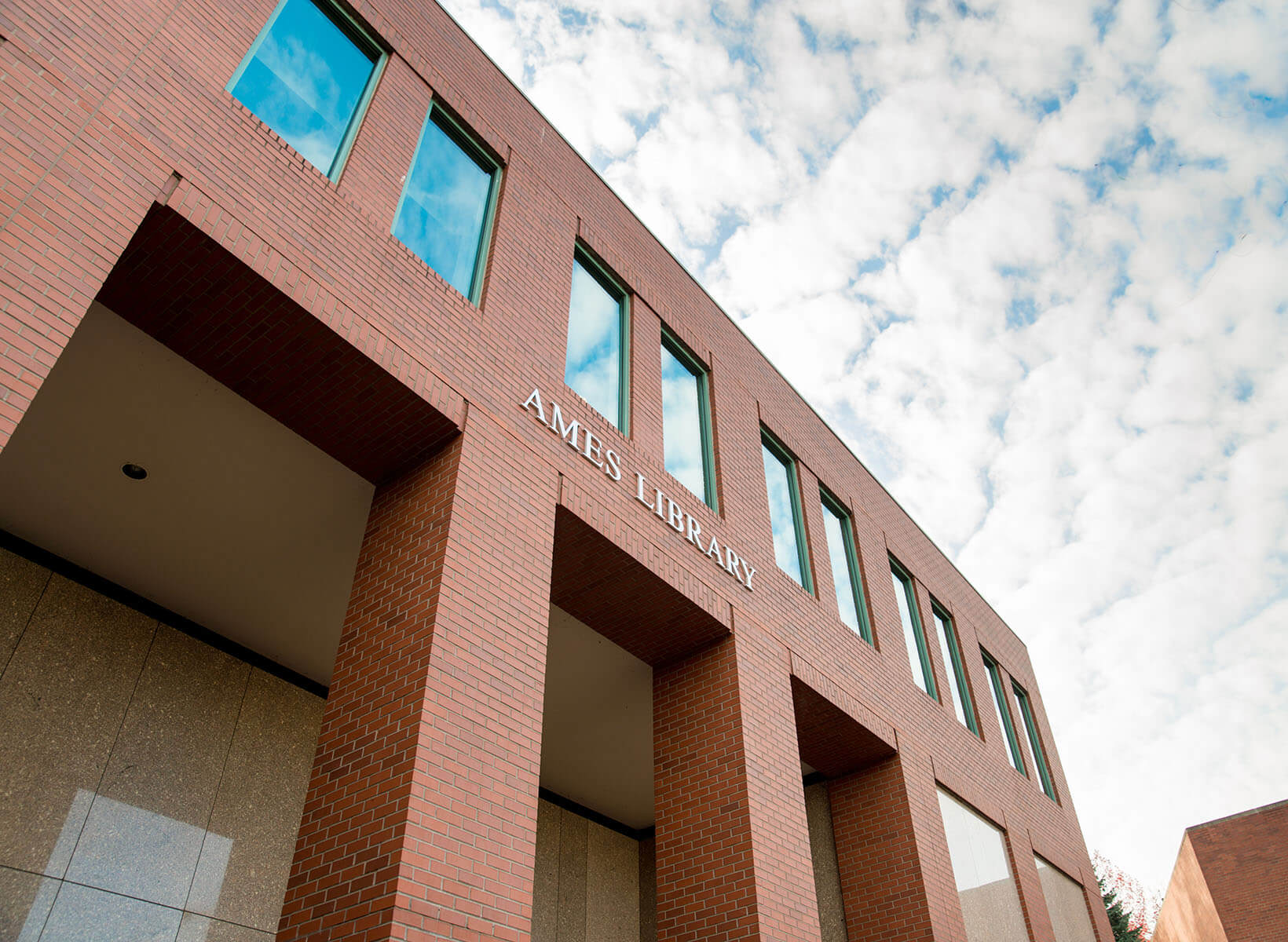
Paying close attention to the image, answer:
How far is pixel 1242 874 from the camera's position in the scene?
28.5 meters

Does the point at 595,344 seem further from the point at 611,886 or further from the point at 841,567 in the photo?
the point at 611,886

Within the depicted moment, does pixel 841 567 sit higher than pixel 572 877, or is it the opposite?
pixel 841 567

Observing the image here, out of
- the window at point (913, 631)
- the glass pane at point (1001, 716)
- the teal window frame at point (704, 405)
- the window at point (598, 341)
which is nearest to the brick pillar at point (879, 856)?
the window at point (913, 631)

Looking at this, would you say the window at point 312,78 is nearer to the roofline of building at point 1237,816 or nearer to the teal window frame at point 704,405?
the teal window frame at point 704,405

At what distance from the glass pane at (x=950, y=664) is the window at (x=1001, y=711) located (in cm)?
109

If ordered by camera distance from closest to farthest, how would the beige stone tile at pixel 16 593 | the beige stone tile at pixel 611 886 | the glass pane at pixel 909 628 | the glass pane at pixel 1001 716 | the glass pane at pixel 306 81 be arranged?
the glass pane at pixel 306 81 < the beige stone tile at pixel 16 593 < the beige stone tile at pixel 611 886 < the glass pane at pixel 909 628 < the glass pane at pixel 1001 716

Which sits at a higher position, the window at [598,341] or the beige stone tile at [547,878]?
the window at [598,341]

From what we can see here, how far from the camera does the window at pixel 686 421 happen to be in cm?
1011

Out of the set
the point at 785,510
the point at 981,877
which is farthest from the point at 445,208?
the point at 981,877

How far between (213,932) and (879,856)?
7.18 metres

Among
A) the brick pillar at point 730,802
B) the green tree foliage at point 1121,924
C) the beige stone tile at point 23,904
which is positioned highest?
the green tree foliage at point 1121,924

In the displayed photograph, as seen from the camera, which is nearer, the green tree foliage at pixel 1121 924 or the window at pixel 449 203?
the window at pixel 449 203

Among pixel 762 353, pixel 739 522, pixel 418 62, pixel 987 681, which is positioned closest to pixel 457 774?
pixel 739 522

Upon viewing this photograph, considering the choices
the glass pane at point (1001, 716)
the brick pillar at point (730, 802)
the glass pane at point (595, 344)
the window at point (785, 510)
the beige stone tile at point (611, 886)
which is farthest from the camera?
the glass pane at point (1001, 716)
